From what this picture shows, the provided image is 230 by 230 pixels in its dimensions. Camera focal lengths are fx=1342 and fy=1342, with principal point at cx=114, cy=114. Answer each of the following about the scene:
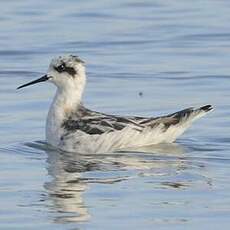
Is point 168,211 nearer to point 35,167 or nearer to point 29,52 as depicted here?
point 35,167

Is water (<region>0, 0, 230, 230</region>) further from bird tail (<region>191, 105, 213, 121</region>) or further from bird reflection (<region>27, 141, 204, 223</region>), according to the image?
bird tail (<region>191, 105, 213, 121</region>)

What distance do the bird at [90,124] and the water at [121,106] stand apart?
0.23m

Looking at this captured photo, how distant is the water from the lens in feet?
46.2

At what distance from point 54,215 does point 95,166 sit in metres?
3.29

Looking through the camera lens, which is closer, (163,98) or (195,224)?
(195,224)

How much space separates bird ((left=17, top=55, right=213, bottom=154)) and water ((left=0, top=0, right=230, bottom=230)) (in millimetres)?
229

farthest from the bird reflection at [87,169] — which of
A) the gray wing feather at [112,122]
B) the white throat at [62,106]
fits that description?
the white throat at [62,106]

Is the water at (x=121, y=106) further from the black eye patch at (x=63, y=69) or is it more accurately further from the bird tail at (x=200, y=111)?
the black eye patch at (x=63, y=69)

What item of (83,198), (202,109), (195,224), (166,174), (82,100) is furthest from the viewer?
(82,100)

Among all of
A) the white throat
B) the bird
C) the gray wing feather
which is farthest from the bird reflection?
the white throat

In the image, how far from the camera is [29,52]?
24.9 meters

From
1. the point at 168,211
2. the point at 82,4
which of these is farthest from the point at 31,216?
the point at 82,4

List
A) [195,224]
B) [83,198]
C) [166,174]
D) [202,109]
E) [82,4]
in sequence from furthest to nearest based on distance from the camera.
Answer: [82,4]
[202,109]
[166,174]
[83,198]
[195,224]

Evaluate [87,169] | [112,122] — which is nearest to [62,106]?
[112,122]
